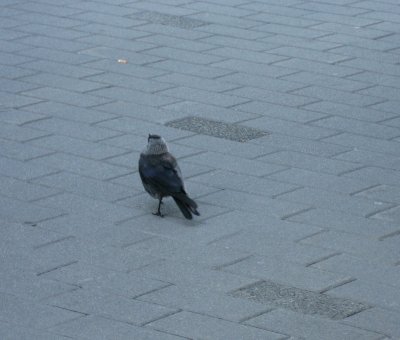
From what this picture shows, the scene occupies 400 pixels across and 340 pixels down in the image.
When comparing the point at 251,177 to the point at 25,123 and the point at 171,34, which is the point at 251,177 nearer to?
the point at 25,123

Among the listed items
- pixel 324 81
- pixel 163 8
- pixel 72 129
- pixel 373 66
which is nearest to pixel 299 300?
pixel 72 129

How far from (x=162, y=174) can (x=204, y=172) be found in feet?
3.32

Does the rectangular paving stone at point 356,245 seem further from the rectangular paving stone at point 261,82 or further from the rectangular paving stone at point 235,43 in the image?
the rectangular paving stone at point 235,43

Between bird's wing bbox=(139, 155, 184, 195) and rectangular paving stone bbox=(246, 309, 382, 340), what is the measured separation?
172 centimetres

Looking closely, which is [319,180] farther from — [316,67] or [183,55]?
[183,55]

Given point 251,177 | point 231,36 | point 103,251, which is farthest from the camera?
point 231,36

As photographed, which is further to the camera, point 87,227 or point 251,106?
point 251,106

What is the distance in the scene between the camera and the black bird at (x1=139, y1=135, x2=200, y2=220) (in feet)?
26.2

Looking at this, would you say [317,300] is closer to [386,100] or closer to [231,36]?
[386,100]

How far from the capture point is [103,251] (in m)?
7.48

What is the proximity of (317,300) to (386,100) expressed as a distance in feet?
14.9

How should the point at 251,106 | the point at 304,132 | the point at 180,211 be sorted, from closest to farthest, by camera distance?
the point at 180,211 → the point at 304,132 → the point at 251,106

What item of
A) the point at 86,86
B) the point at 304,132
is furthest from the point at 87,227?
the point at 86,86

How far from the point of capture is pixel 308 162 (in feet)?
30.2
